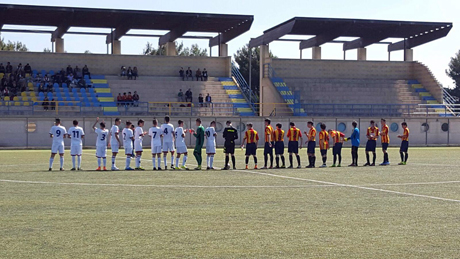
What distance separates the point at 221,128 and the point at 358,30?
17871mm

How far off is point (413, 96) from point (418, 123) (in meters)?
7.82

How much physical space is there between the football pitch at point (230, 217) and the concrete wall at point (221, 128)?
2631cm

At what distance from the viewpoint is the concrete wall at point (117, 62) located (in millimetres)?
56344

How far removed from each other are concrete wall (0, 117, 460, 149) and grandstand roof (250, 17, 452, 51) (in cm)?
898

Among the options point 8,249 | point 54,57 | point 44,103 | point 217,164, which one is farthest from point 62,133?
point 54,57

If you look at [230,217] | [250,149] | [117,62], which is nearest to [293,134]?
[250,149]

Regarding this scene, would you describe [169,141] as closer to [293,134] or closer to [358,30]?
[293,134]

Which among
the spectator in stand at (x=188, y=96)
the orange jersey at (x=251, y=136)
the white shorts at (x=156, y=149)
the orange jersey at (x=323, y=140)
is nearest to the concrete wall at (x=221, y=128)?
the spectator in stand at (x=188, y=96)

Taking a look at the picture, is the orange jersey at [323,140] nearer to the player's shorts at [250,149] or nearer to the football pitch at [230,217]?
the player's shorts at [250,149]

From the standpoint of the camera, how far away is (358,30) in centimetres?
6078

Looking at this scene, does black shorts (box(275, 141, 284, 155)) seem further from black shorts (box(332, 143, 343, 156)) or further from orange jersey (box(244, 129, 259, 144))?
black shorts (box(332, 143, 343, 156))

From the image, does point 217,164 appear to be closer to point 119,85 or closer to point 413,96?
point 119,85

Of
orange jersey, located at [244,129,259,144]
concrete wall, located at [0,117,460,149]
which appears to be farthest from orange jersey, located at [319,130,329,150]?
concrete wall, located at [0,117,460,149]

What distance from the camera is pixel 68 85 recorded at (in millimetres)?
54062
